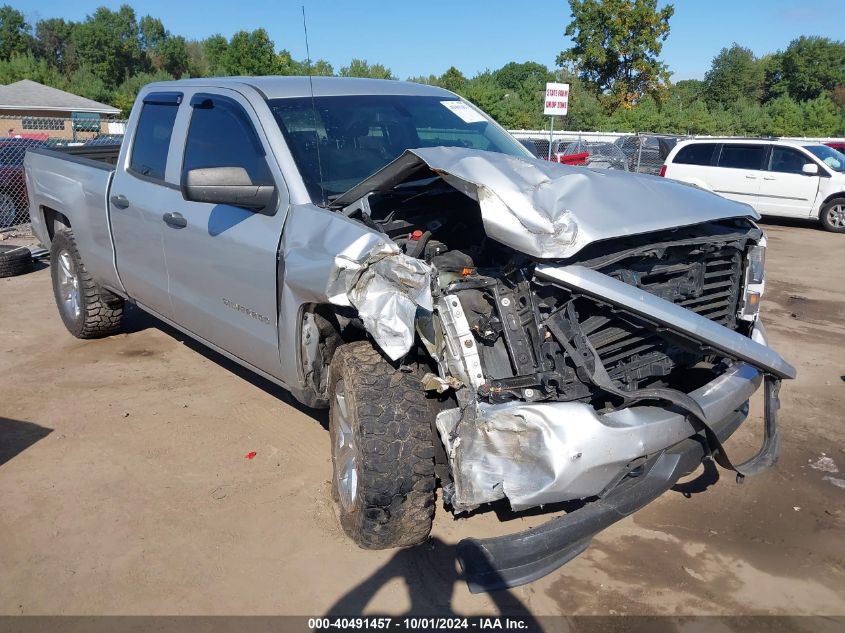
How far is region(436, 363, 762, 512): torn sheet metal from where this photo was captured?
255 centimetres

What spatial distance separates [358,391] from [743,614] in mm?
1804

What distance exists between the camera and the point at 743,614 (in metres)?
2.86

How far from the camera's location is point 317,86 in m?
4.25

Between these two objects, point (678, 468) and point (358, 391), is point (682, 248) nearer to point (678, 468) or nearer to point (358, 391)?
point (678, 468)

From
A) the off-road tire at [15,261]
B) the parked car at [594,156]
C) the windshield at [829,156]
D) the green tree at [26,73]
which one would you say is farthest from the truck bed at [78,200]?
the green tree at [26,73]

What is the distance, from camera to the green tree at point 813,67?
53.3 m

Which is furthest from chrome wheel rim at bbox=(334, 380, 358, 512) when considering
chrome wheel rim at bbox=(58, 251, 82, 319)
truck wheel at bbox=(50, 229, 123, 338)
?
chrome wheel rim at bbox=(58, 251, 82, 319)

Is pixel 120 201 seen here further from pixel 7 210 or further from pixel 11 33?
pixel 11 33

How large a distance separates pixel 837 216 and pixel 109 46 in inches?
2757

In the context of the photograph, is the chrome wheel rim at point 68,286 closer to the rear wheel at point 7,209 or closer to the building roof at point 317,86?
the building roof at point 317,86

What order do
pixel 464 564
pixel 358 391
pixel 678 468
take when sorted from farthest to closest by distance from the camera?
pixel 358 391, pixel 678 468, pixel 464 564

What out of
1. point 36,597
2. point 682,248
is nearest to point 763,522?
point 682,248

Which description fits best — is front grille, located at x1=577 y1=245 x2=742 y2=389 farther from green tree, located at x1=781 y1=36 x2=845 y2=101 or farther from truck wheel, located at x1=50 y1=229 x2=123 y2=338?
green tree, located at x1=781 y1=36 x2=845 y2=101

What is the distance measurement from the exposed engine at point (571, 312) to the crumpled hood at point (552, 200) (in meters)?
0.11
